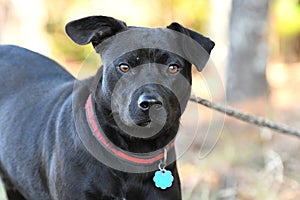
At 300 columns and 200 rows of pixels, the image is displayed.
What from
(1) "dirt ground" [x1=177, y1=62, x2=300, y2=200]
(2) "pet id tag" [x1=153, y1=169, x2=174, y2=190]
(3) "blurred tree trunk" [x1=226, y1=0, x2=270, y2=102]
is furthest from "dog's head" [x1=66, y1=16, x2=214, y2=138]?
(3) "blurred tree trunk" [x1=226, y1=0, x2=270, y2=102]

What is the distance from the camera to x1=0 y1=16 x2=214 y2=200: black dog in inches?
132

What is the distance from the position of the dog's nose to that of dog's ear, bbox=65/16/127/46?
0.51 meters

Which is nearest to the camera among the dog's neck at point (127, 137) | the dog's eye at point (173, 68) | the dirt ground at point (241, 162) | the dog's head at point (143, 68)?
the dog's head at point (143, 68)

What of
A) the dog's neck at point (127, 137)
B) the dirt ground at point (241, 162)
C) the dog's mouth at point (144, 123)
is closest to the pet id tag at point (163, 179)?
the dog's neck at point (127, 137)

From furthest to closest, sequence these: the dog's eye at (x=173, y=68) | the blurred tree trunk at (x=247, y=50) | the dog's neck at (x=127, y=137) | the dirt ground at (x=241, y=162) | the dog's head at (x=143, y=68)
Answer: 1. the blurred tree trunk at (x=247, y=50)
2. the dirt ground at (x=241, y=162)
3. the dog's neck at (x=127, y=137)
4. the dog's eye at (x=173, y=68)
5. the dog's head at (x=143, y=68)

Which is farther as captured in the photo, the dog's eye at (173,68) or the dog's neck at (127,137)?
the dog's neck at (127,137)

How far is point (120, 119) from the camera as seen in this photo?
11.3 feet

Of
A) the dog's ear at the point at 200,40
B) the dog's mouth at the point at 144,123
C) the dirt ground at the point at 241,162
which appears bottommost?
the dog's mouth at the point at 144,123

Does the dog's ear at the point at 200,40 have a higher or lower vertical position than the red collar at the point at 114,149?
higher

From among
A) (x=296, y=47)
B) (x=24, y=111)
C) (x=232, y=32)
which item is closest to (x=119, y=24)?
(x=24, y=111)

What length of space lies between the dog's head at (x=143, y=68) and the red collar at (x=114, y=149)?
12 centimetres

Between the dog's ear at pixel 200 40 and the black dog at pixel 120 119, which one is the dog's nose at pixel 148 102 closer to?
the black dog at pixel 120 119

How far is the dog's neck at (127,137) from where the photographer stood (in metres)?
3.56

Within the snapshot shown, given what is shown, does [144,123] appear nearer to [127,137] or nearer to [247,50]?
[127,137]
